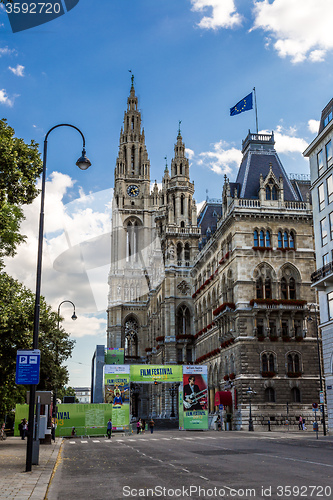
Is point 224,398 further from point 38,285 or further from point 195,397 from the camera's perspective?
point 38,285

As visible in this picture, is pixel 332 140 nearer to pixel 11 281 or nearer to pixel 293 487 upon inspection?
pixel 11 281

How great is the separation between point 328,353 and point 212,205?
57.8 metres

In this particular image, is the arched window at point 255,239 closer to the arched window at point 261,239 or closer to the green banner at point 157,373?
the arched window at point 261,239

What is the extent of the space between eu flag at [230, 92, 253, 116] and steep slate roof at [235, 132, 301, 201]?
258 inches

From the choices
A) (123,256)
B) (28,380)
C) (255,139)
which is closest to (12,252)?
(28,380)

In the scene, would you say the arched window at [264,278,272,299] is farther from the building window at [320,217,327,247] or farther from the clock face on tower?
the clock face on tower

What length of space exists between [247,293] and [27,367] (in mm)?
41341

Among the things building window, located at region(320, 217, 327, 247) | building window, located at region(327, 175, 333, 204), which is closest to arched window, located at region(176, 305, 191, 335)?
building window, located at region(320, 217, 327, 247)

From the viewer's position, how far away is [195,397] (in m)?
54.0

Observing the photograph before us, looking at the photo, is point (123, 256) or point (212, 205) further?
point (123, 256)

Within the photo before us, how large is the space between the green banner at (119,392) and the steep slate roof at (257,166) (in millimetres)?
23714

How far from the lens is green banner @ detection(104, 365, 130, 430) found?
52688mm

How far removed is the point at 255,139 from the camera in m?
68.6

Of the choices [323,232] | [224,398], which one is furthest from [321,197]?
[224,398]
